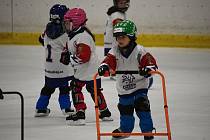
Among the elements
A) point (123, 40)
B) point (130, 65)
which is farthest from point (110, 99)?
point (123, 40)

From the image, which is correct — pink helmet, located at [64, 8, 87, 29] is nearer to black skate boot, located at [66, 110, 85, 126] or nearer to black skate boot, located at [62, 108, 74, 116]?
black skate boot, located at [66, 110, 85, 126]

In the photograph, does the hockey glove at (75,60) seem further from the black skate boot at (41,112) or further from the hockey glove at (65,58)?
the black skate boot at (41,112)

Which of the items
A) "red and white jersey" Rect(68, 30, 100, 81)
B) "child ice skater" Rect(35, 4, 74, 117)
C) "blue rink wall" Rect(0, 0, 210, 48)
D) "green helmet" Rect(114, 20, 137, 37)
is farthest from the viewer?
"blue rink wall" Rect(0, 0, 210, 48)

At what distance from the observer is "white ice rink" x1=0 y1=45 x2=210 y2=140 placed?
7.48m

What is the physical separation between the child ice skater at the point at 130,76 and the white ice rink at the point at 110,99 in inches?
22.6

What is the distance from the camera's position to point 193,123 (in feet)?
26.0

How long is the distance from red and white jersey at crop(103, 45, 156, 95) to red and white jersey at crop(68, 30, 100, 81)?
1.11 metres

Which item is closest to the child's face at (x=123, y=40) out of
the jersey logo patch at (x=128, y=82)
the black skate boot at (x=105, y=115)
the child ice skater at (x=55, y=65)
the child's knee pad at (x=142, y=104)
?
the jersey logo patch at (x=128, y=82)

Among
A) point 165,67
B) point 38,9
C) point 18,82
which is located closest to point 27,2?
point 38,9

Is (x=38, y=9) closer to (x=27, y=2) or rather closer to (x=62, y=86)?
(x=27, y=2)

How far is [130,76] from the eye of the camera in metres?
6.76

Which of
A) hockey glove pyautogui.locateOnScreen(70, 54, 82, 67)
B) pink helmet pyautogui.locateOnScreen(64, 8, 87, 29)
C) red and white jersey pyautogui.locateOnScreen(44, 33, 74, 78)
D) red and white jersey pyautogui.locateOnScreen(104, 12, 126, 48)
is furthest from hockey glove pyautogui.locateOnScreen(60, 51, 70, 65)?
red and white jersey pyautogui.locateOnScreen(104, 12, 126, 48)

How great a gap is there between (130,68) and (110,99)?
9.85 feet

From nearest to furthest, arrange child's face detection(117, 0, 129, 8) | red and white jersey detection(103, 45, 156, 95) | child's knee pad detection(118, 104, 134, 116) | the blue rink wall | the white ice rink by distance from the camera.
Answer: red and white jersey detection(103, 45, 156, 95) → child's knee pad detection(118, 104, 134, 116) → the white ice rink → child's face detection(117, 0, 129, 8) → the blue rink wall
